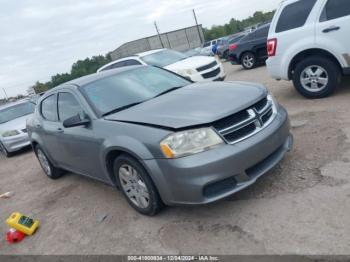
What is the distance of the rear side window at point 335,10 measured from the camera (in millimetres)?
5504

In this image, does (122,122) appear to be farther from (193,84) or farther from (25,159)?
(25,159)

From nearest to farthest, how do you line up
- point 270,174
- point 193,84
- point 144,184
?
point 144,184
point 270,174
point 193,84

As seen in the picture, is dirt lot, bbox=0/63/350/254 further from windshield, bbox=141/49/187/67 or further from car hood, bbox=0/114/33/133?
windshield, bbox=141/49/187/67

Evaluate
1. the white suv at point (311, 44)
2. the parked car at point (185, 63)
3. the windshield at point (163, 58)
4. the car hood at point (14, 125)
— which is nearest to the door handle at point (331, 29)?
the white suv at point (311, 44)

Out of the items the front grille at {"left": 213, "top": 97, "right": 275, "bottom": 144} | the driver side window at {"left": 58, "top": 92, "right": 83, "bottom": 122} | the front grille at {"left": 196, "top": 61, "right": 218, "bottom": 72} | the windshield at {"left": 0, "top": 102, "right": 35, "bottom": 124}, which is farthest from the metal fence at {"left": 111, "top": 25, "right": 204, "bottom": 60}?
the front grille at {"left": 213, "top": 97, "right": 275, "bottom": 144}

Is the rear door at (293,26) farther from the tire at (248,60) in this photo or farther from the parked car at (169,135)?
the tire at (248,60)

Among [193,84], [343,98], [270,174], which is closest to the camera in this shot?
[270,174]

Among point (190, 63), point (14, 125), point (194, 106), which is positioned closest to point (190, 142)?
point (194, 106)

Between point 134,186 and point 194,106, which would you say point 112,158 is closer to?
point 134,186

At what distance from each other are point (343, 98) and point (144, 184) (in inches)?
164

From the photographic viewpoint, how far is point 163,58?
1078cm

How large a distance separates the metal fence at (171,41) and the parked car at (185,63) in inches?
1926

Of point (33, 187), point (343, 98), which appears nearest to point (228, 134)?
point (343, 98)

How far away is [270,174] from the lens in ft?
12.8
